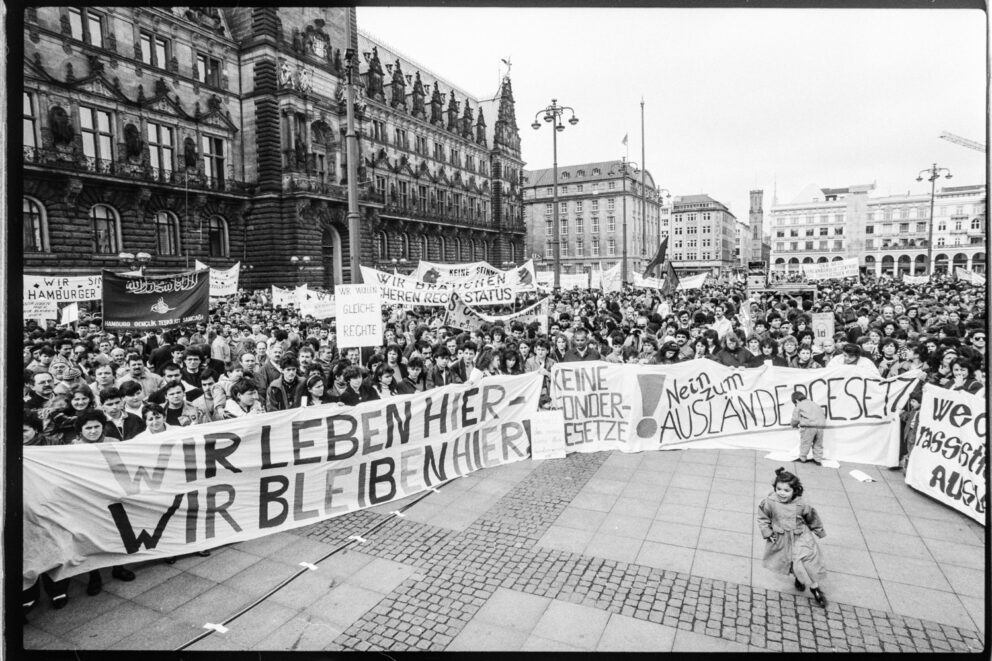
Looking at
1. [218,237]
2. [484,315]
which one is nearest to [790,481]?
[484,315]

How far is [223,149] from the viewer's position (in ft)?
106

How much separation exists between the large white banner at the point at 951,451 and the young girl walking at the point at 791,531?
2334 mm

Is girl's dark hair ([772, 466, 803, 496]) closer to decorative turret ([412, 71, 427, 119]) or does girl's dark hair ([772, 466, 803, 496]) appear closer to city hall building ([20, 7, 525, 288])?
city hall building ([20, 7, 525, 288])

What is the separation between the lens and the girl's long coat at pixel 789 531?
459 centimetres

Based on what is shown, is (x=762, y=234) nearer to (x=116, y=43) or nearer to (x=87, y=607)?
(x=116, y=43)

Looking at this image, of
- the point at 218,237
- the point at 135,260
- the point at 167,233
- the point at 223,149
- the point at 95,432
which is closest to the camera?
the point at 95,432

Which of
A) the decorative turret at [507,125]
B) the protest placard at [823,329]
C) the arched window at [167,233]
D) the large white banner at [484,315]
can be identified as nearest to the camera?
the protest placard at [823,329]

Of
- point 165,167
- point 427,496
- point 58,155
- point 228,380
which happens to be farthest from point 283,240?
point 427,496

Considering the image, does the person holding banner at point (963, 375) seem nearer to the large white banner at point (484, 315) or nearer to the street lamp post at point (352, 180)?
the large white banner at point (484, 315)

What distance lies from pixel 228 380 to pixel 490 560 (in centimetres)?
468

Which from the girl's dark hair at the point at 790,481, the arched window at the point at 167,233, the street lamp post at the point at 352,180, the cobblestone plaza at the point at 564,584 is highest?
the arched window at the point at 167,233

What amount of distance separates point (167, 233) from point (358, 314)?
1015 inches

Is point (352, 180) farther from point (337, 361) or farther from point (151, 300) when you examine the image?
point (151, 300)

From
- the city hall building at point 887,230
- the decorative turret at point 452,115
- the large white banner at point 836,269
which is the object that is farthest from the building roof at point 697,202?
the large white banner at point 836,269
